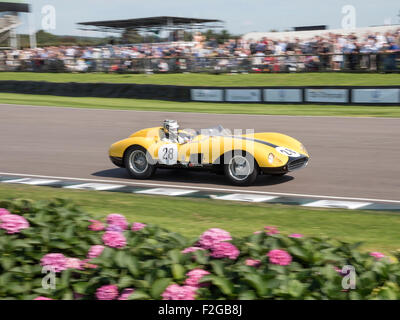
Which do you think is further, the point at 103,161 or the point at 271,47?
the point at 271,47

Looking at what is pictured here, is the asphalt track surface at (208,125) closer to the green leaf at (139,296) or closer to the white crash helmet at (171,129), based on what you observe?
the white crash helmet at (171,129)

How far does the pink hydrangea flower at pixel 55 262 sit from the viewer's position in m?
3.65

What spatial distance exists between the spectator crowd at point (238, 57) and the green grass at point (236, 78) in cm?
43

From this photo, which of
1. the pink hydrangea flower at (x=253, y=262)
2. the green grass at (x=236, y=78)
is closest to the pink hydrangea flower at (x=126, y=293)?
the pink hydrangea flower at (x=253, y=262)

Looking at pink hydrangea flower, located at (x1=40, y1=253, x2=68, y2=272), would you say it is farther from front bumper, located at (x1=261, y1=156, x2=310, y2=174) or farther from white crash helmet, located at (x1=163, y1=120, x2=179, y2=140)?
white crash helmet, located at (x1=163, y1=120, x2=179, y2=140)

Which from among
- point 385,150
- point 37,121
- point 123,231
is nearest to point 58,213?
point 123,231

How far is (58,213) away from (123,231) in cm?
72

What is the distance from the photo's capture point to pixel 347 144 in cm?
1301

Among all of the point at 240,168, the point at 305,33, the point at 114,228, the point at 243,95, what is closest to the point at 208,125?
the point at 243,95

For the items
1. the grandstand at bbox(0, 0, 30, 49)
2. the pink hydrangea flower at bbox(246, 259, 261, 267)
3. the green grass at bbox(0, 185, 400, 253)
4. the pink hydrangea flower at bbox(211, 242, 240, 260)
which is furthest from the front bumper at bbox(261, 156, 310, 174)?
the grandstand at bbox(0, 0, 30, 49)

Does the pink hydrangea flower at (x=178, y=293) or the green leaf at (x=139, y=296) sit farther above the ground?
the pink hydrangea flower at (x=178, y=293)

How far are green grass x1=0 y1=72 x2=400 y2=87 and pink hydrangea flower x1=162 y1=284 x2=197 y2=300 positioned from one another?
65.1 ft

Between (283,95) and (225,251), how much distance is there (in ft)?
56.8
